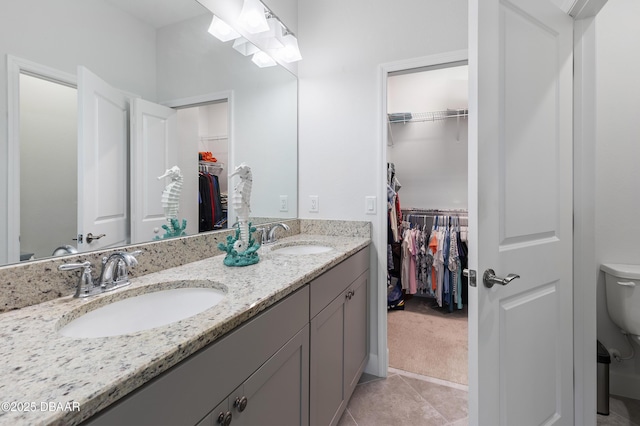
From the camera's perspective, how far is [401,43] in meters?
1.89

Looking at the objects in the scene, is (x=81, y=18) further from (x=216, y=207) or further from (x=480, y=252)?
(x=480, y=252)

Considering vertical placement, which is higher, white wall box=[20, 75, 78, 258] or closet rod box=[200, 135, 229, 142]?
closet rod box=[200, 135, 229, 142]

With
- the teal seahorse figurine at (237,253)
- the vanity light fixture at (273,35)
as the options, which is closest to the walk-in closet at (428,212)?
the vanity light fixture at (273,35)

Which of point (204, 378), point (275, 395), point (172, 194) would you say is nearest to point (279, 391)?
point (275, 395)

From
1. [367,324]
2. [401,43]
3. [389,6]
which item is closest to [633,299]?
[367,324]

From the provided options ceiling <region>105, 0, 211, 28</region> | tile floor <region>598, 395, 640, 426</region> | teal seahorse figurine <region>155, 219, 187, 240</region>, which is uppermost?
ceiling <region>105, 0, 211, 28</region>

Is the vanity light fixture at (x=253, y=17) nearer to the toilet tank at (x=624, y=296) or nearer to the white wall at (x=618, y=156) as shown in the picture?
the white wall at (x=618, y=156)

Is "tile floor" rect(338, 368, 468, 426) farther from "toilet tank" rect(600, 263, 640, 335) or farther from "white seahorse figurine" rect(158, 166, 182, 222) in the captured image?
"white seahorse figurine" rect(158, 166, 182, 222)

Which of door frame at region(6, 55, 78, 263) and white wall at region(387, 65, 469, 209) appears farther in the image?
white wall at region(387, 65, 469, 209)

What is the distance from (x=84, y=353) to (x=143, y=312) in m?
0.37

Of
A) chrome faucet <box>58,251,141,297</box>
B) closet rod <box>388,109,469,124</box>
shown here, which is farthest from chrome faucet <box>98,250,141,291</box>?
closet rod <box>388,109,469,124</box>

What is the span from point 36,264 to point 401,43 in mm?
2116

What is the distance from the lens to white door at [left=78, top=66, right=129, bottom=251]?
933 millimetres

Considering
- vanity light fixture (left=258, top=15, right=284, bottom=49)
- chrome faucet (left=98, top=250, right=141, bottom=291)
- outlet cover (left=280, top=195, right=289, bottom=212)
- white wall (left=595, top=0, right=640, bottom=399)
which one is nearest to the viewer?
chrome faucet (left=98, top=250, right=141, bottom=291)
